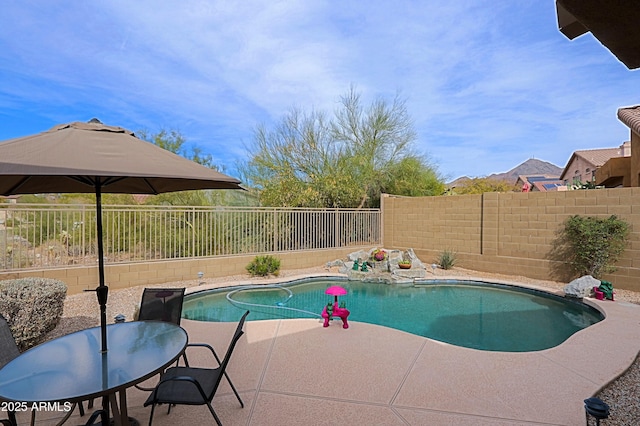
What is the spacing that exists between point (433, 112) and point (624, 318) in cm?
1098

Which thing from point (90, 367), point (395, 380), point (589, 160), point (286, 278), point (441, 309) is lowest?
point (441, 309)

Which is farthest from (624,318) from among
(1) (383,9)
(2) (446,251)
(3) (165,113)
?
(3) (165,113)

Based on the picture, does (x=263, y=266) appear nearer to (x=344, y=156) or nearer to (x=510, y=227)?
(x=344, y=156)

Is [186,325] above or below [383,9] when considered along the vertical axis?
below

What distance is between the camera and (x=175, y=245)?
833 centimetres

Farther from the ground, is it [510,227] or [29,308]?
[510,227]

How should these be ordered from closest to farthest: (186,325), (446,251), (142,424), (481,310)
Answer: (142,424), (186,325), (481,310), (446,251)

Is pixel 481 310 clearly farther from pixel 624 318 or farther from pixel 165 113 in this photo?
pixel 165 113

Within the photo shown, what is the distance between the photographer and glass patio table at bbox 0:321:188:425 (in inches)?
72.2

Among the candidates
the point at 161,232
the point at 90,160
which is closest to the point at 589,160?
the point at 161,232

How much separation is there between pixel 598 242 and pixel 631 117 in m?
4.79

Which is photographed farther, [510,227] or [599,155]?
[599,155]

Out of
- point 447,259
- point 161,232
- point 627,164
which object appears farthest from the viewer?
point 627,164

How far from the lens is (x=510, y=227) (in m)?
8.95
